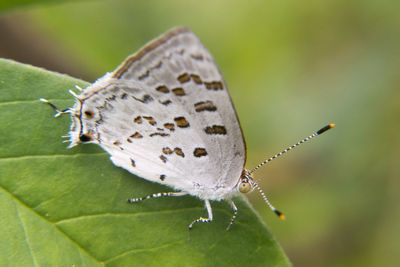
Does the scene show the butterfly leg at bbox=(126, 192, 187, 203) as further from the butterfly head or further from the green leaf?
the butterfly head

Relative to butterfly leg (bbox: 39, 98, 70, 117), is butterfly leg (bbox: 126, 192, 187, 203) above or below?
below

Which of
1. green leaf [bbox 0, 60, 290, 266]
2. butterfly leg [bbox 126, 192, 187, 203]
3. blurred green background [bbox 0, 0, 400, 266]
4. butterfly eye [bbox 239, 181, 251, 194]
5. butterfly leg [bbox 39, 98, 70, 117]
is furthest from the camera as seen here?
blurred green background [bbox 0, 0, 400, 266]

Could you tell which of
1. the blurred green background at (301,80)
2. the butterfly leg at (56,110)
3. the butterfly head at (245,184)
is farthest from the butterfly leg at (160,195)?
the blurred green background at (301,80)

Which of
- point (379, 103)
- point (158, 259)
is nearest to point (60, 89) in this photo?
point (158, 259)

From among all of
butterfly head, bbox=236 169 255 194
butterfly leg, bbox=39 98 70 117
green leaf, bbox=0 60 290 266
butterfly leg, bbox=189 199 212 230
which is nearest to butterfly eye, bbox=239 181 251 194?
butterfly head, bbox=236 169 255 194

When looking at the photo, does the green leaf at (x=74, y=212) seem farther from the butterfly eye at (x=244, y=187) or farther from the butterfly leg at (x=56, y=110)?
the butterfly eye at (x=244, y=187)

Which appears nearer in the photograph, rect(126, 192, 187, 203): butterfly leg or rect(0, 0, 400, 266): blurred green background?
rect(126, 192, 187, 203): butterfly leg

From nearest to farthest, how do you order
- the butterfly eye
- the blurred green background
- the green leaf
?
the green leaf < the butterfly eye < the blurred green background
